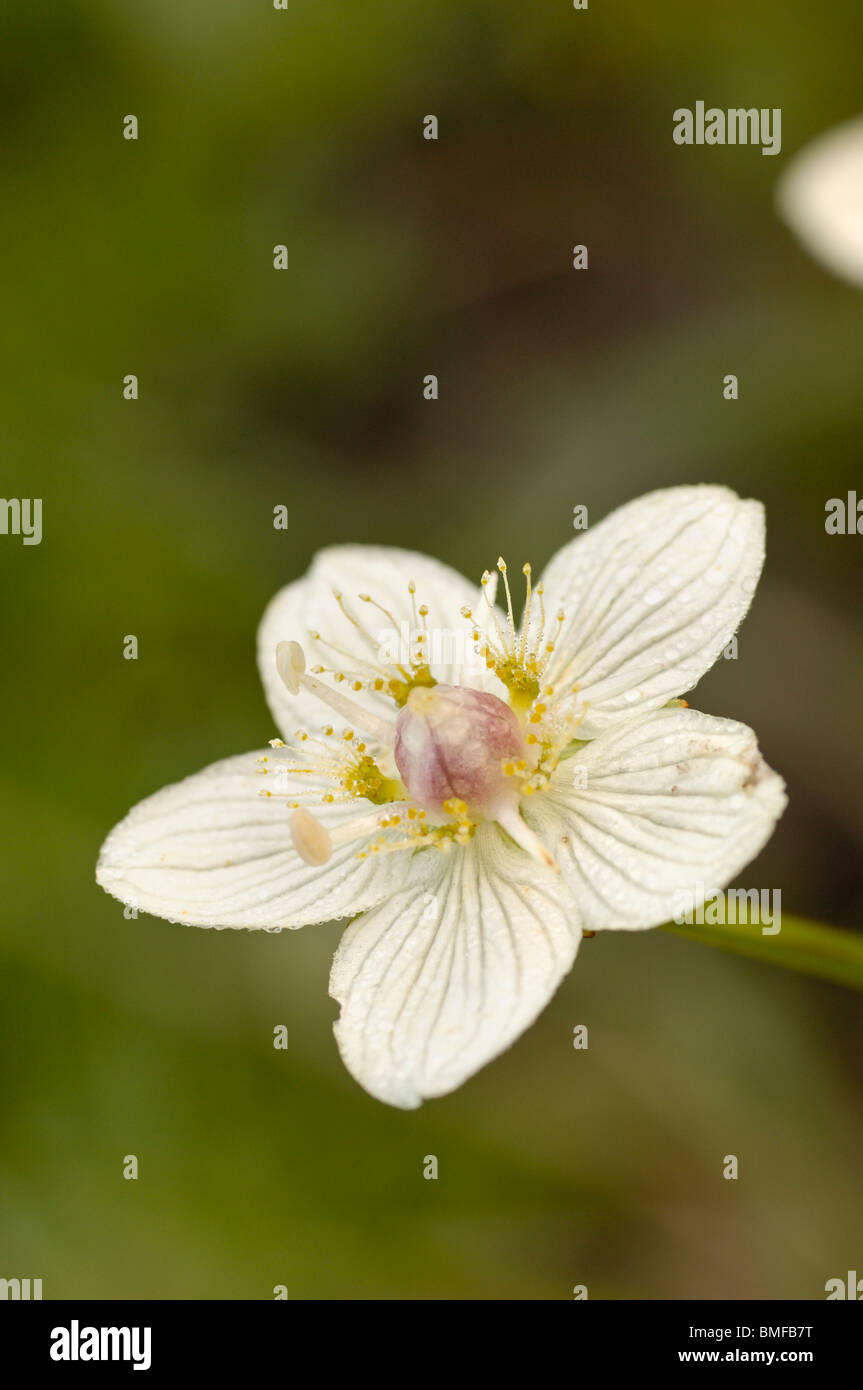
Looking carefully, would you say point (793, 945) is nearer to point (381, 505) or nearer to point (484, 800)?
point (484, 800)

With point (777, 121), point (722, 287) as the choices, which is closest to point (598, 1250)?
point (722, 287)

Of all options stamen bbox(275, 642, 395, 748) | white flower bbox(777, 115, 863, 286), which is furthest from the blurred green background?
stamen bbox(275, 642, 395, 748)

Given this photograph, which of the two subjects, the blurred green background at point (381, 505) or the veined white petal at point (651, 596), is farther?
the blurred green background at point (381, 505)

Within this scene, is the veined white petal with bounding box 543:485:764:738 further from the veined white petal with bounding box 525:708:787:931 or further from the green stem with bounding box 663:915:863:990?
the green stem with bounding box 663:915:863:990

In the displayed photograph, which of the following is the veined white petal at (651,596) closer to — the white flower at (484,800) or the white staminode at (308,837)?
the white flower at (484,800)

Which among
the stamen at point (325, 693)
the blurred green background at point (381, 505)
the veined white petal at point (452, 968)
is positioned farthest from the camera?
the blurred green background at point (381, 505)

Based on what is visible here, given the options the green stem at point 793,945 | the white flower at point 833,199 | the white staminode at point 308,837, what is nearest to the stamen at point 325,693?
the white staminode at point 308,837

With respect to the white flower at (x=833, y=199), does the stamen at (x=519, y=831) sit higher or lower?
lower
